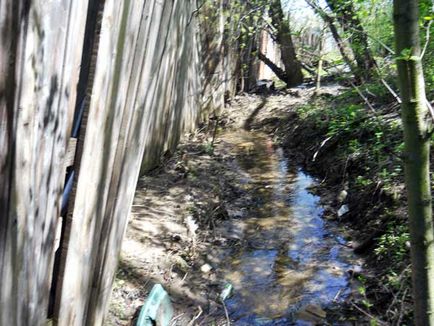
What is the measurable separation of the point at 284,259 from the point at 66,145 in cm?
315

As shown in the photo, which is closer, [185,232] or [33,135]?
[33,135]

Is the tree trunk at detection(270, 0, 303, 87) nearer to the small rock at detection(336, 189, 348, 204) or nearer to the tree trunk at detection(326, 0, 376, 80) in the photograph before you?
the tree trunk at detection(326, 0, 376, 80)

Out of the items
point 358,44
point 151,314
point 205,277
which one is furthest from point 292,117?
point 151,314

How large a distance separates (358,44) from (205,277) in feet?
16.9

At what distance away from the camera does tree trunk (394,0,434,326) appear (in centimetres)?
193

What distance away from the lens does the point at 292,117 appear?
979 centimetres

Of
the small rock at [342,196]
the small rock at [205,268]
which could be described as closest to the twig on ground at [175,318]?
the small rock at [205,268]

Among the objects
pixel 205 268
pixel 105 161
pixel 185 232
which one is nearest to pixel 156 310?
pixel 205 268

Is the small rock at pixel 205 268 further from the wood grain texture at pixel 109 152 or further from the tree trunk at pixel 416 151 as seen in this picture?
the tree trunk at pixel 416 151

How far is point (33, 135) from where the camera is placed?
140cm

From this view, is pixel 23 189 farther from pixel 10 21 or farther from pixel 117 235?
pixel 117 235

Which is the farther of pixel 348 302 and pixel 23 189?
pixel 348 302

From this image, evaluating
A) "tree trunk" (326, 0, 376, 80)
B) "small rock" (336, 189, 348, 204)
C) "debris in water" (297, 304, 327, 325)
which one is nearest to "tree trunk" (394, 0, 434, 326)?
"debris in water" (297, 304, 327, 325)

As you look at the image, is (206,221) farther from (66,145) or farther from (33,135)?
(33,135)
